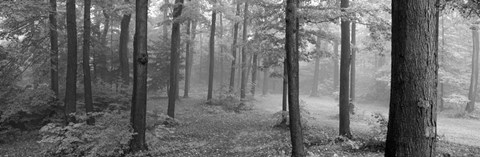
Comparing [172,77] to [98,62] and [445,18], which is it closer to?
[98,62]

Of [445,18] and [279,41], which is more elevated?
[445,18]

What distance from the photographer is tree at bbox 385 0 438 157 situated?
134 inches

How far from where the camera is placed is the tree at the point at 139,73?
31.2 feet

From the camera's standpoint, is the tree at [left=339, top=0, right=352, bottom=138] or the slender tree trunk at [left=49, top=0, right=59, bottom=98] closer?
the tree at [left=339, top=0, right=352, bottom=138]

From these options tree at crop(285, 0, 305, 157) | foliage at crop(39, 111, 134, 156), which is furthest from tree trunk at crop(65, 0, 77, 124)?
tree at crop(285, 0, 305, 157)

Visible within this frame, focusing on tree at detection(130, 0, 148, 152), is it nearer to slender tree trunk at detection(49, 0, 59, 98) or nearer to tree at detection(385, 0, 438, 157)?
slender tree trunk at detection(49, 0, 59, 98)

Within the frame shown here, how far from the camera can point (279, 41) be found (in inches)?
566

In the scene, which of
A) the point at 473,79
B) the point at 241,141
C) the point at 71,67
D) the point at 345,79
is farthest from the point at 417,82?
the point at 473,79

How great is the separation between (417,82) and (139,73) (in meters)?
7.82

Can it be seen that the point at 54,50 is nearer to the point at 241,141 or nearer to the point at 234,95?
the point at 241,141

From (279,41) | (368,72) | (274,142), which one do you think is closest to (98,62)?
(279,41)

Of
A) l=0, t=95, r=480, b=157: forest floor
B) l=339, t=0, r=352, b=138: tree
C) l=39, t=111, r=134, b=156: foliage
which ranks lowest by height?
l=0, t=95, r=480, b=157: forest floor

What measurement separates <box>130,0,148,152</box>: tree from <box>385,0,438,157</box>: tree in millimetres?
7468

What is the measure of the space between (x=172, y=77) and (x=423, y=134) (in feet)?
46.9
